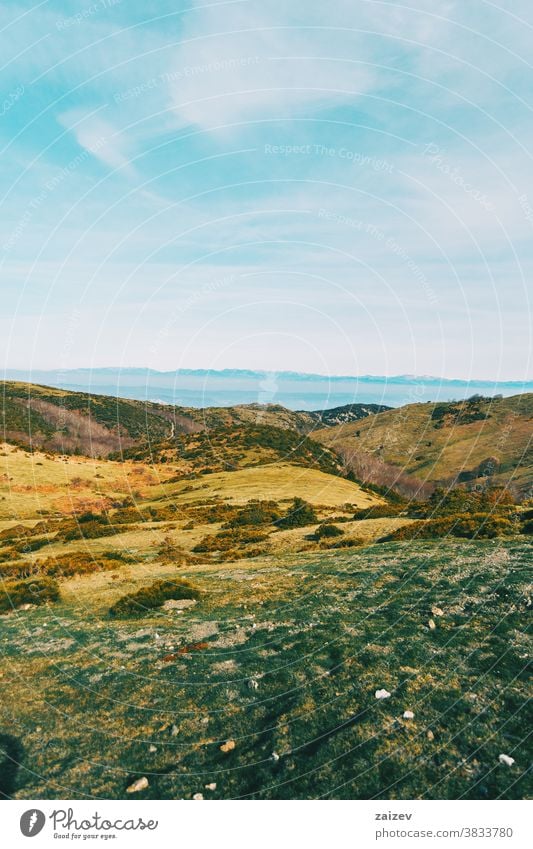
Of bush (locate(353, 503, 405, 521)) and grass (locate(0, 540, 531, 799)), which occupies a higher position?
grass (locate(0, 540, 531, 799))

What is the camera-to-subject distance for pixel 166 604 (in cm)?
1823

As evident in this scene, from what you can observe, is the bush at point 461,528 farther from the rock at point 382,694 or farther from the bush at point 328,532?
the rock at point 382,694

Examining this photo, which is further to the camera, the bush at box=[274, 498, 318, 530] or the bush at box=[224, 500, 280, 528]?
the bush at box=[224, 500, 280, 528]

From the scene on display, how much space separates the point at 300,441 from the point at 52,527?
70.2 m

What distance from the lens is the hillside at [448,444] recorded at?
108 metres

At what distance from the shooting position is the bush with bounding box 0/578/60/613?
Answer: 2123 cm

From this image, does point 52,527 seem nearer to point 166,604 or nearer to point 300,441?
point 166,604

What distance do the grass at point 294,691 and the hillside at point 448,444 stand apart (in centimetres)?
7663

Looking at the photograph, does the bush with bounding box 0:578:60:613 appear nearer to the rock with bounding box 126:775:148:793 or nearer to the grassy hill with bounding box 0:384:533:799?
the grassy hill with bounding box 0:384:533:799

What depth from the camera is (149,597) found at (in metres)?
18.6

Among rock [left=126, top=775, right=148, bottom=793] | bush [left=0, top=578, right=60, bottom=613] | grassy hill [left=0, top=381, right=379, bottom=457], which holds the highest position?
rock [left=126, top=775, right=148, bottom=793]

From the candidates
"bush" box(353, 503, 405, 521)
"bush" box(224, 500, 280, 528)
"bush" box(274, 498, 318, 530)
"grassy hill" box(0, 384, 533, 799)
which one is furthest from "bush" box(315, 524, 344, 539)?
"bush" box(224, 500, 280, 528)

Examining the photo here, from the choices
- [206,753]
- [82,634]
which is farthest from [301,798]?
[82,634]

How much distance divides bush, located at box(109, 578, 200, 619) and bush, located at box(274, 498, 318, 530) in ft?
58.6
